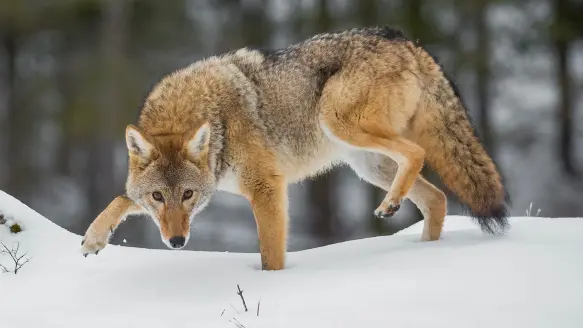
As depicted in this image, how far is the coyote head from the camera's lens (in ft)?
16.7

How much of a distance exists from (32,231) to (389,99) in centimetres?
272

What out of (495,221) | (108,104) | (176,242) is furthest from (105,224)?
(108,104)

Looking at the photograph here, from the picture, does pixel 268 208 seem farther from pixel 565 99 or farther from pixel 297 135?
pixel 565 99

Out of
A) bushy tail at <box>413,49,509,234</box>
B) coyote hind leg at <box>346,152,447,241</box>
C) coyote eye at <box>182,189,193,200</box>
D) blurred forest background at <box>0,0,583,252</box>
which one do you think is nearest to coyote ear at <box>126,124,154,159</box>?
coyote eye at <box>182,189,193,200</box>

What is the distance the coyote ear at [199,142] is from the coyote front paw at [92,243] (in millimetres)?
799

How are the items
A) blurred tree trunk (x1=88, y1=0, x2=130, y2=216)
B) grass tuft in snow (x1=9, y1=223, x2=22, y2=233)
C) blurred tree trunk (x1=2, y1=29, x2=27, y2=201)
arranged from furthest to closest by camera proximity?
blurred tree trunk (x1=2, y1=29, x2=27, y2=201) < blurred tree trunk (x1=88, y1=0, x2=130, y2=216) < grass tuft in snow (x1=9, y1=223, x2=22, y2=233)

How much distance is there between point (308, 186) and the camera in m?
15.4

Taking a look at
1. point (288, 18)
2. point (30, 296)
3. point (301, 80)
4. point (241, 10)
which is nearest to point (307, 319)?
point (30, 296)

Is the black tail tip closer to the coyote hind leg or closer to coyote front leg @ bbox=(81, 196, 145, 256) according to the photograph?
the coyote hind leg

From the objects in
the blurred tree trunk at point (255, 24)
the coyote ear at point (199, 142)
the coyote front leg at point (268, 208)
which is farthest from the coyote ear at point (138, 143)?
the blurred tree trunk at point (255, 24)

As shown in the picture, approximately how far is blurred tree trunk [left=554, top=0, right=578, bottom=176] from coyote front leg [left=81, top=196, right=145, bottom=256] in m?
12.1

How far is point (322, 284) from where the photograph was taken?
4355mm

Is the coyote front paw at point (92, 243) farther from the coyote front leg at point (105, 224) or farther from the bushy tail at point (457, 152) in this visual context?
the bushy tail at point (457, 152)

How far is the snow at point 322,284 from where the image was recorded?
12.3 feet
